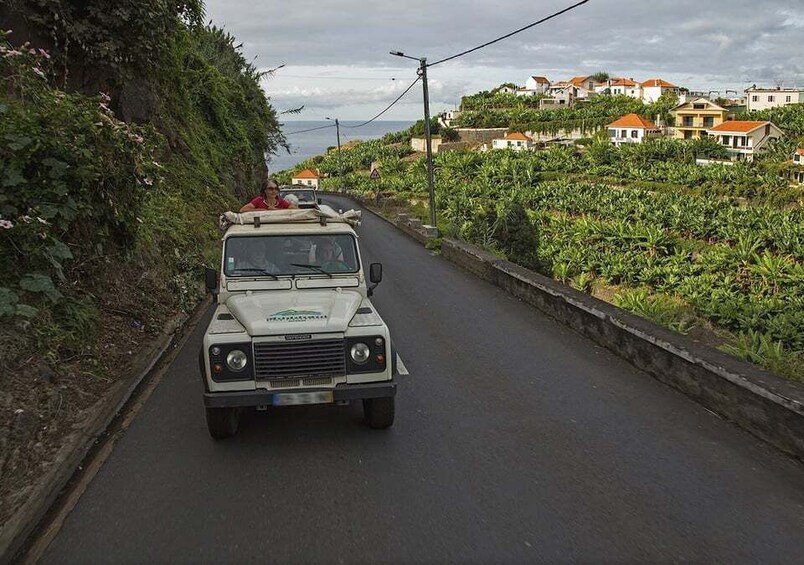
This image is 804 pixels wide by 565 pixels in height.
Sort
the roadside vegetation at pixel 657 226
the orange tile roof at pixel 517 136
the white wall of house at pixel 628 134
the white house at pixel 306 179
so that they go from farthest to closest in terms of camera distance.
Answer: the orange tile roof at pixel 517 136, the white wall of house at pixel 628 134, the white house at pixel 306 179, the roadside vegetation at pixel 657 226

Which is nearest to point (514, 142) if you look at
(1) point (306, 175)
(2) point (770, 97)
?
(1) point (306, 175)

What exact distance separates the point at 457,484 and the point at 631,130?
97617 millimetres

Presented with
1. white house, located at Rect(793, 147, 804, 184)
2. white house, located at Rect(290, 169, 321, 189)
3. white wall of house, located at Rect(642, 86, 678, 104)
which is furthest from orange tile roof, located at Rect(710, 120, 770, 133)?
white house, located at Rect(290, 169, 321, 189)

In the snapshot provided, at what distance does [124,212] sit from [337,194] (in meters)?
55.2

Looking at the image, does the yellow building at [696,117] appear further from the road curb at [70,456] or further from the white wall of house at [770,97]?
the road curb at [70,456]

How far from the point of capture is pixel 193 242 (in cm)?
1391

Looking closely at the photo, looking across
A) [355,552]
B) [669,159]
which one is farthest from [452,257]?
[669,159]

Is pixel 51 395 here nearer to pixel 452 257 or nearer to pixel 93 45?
pixel 93 45

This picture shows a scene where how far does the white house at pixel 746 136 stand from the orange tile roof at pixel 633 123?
35.2 ft

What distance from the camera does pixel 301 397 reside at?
5.19m

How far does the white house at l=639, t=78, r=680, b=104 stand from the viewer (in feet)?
434

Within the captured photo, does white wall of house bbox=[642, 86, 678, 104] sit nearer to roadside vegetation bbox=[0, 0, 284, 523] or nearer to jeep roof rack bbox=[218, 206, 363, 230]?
roadside vegetation bbox=[0, 0, 284, 523]

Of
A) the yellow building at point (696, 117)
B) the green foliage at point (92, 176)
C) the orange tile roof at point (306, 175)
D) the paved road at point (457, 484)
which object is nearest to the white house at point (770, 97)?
the yellow building at point (696, 117)

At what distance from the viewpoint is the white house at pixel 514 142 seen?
98625 mm
